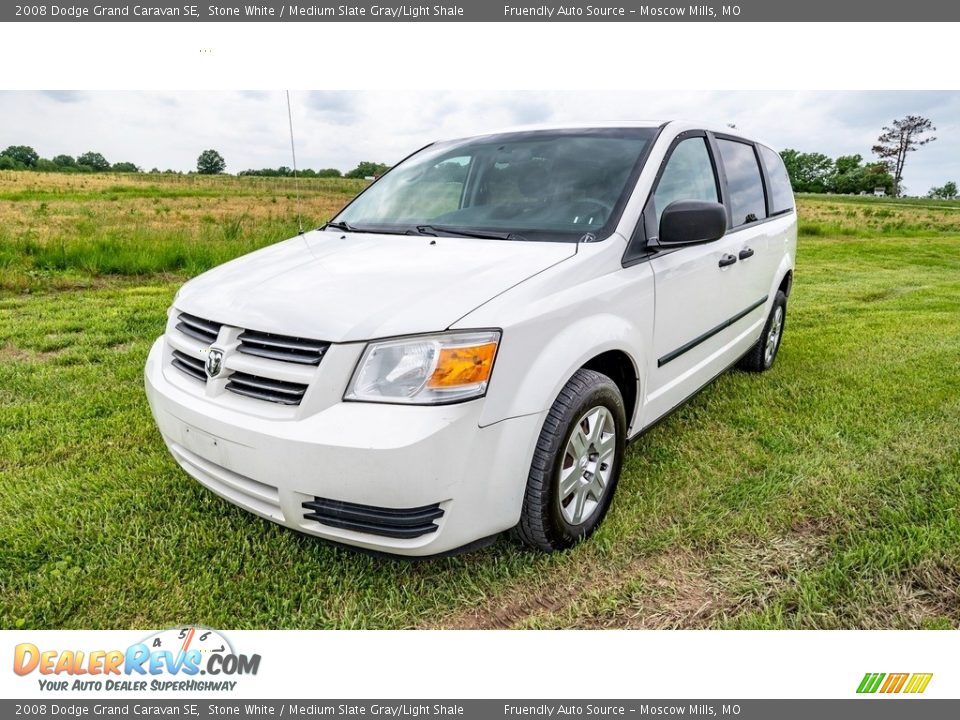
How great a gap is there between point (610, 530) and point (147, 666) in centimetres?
170

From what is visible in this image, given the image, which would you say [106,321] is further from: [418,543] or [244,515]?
[418,543]

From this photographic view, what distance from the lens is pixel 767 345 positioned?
469 centimetres

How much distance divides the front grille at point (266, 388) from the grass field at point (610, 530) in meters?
0.68

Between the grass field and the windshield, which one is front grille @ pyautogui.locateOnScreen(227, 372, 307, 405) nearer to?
the grass field

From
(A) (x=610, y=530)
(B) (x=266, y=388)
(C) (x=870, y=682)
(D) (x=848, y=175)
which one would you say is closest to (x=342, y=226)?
(B) (x=266, y=388)

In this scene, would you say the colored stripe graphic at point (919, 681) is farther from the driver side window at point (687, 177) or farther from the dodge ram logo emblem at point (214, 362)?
the dodge ram logo emblem at point (214, 362)

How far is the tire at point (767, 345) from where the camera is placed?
4586mm

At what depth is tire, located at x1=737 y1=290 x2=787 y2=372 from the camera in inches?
181

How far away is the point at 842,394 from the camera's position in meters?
4.11

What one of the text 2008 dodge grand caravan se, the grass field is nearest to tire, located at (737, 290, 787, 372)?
the grass field

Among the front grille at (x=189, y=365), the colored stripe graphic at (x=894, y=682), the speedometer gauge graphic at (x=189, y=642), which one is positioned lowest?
the colored stripe graphic at (x=894, y=682)

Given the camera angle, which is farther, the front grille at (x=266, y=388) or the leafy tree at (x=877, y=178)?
the leafy tree at (x=877, y=178)

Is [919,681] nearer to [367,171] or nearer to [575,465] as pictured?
[575,465]

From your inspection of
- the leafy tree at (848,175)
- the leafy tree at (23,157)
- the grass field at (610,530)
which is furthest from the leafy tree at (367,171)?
the leafy tree at (848,175)
